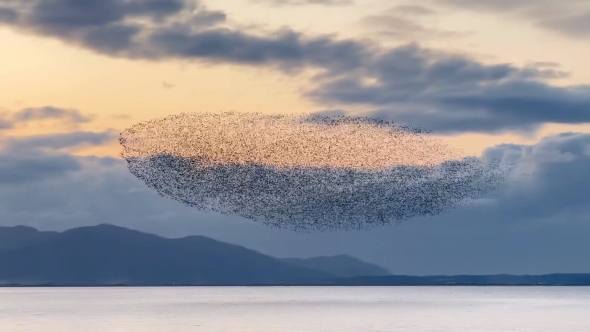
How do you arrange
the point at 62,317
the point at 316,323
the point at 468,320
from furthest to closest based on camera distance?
the point at 62,317, the point at 468,320, the point at 316,323

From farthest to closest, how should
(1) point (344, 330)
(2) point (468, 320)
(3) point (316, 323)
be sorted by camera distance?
(2) point (468, 320) < (3) point (316, 323) < (1) point (344, 330)


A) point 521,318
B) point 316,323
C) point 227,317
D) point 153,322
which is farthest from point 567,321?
point 153,322

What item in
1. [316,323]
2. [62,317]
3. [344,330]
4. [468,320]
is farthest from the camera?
[62,317]

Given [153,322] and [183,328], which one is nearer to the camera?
[183,328]

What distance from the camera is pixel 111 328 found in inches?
3546

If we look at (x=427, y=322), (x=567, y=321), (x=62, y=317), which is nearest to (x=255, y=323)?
(x=427, y=322)

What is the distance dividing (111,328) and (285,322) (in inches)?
760

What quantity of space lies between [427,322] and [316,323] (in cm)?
1214

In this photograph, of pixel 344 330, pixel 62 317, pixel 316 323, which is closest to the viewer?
pixel 344 330

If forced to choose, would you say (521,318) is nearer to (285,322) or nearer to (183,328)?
(285,322)

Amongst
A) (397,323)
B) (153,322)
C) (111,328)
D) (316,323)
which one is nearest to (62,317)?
(153,322)

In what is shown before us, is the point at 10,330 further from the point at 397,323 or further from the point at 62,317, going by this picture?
the point at 397,323

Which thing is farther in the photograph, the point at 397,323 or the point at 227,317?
the point at 227,317

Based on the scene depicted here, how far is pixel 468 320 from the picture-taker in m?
106
